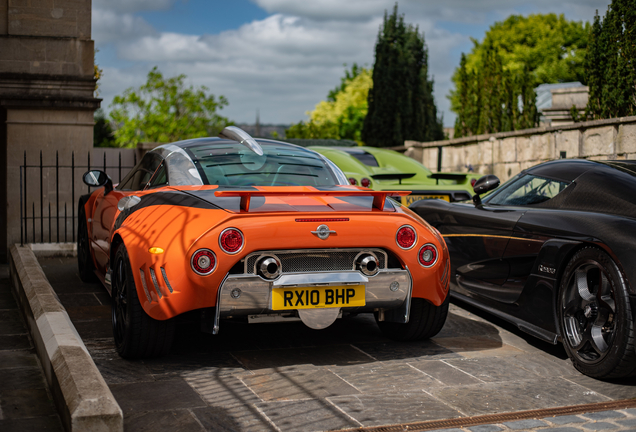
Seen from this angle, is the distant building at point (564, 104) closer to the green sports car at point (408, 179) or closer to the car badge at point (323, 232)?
the green sports car at point (408, 179)

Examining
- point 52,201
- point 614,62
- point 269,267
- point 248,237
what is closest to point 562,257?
point 269,267

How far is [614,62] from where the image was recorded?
1280 cm

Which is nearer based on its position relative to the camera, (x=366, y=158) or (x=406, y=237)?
(x=406, y=237)

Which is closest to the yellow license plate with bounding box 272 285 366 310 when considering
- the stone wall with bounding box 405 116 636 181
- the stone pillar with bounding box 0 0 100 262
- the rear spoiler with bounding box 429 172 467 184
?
the rear spoiler with bounding box 429 172 467 184

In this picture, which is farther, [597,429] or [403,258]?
[403,258]

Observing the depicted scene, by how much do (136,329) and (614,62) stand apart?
11445 mm

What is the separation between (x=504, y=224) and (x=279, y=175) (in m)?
1.80

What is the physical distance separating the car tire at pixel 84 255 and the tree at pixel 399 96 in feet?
68.9

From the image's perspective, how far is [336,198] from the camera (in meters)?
4.51

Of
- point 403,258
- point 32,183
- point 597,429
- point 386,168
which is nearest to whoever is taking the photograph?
point 597,429

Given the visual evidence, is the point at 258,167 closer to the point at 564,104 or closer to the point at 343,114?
the point at 564,104

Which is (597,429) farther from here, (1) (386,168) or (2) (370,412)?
(1) (386,168)

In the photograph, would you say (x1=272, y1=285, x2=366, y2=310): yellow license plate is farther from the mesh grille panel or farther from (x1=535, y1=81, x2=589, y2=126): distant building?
(x1=535, y1=81, x2=589, y2=126): distant building

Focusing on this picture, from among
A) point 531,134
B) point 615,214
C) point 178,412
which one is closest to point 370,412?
point 178,412
